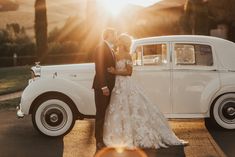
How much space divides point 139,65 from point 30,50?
1308 inches

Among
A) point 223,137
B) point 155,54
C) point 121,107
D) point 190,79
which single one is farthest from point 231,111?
point 121,107

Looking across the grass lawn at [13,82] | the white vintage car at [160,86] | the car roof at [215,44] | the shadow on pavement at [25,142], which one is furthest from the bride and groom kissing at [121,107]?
the grass lawn at [13,82]

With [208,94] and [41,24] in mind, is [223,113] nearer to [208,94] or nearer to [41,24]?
[208,94]

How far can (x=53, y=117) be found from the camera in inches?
433

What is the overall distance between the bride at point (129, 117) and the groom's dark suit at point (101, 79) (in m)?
0.08

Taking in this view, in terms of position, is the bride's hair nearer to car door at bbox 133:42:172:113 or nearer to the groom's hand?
the groom's hand

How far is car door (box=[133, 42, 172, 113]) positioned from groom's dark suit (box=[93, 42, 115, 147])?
4.85ft

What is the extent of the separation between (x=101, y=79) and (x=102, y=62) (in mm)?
284

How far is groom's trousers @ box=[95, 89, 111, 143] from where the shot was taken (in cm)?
961

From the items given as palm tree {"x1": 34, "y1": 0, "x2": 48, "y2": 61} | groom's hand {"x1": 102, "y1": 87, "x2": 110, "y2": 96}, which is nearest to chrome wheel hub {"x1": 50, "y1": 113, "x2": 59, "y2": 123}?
groom's hand {"x1": 102, "y1": 87, "x2": 110, "y2": 96}

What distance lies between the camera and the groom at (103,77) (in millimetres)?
9500

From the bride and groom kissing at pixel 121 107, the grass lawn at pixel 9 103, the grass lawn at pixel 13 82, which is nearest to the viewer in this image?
the bride and groom kissing at pixel 121 107

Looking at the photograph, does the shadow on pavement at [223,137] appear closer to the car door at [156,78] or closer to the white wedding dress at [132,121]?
the white wedding dress at [132,121]

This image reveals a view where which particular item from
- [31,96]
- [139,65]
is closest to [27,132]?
[31,96]
